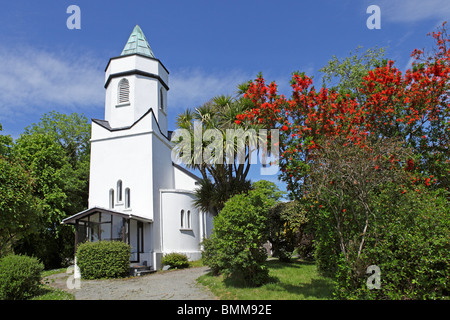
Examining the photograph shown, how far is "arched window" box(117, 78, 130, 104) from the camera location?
76.5ft

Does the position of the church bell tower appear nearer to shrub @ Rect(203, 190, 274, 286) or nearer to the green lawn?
the green lawn

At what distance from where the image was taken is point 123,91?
2342 centimetres

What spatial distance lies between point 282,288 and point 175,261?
11290mm

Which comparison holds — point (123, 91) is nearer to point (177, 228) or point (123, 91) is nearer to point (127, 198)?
point (127, 198)

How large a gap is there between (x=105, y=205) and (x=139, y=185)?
108 inches

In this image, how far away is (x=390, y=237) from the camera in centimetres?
686

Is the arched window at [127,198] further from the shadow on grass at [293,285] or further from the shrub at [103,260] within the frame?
the shadow on grass at [293,285]

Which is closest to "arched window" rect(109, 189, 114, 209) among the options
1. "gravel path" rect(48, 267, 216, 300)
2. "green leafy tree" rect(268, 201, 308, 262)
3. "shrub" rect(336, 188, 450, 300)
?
"gravel path" rect(48, 267, 216, 300)

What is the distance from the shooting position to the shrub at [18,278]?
10.4 m
